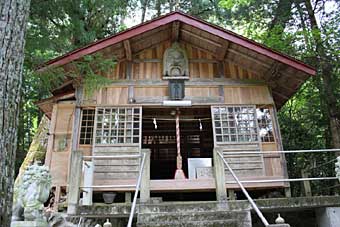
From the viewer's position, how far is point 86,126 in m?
7.33

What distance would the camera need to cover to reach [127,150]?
7.07 metres

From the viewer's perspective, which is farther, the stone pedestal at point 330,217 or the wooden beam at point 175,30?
the wooden beam at point 175,30

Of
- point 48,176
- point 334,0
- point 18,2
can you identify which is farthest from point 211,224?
point 334,0

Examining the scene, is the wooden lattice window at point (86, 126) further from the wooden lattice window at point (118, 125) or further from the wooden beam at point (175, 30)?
the wooden beam at point (175, 30)

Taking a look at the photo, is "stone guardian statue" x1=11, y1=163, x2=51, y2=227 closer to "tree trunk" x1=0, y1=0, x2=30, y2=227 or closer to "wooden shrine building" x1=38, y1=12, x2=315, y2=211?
"tree trunk" x1=0, y1=0, x2=30, y2=227

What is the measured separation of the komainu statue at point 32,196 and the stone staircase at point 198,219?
1.32 meters

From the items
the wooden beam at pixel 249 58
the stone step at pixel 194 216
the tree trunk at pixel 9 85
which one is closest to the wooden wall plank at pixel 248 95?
the wooden beam at pixel 249 58

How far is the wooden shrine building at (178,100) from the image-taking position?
273 inches

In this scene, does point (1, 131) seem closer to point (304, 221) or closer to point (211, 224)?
point (211, 224)

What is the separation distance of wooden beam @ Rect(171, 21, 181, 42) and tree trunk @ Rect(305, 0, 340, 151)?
3536 millimetres

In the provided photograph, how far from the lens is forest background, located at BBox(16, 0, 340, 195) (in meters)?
6.44

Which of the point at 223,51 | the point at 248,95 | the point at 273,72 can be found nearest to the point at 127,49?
the point at 223,51

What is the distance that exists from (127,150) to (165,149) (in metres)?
4.61

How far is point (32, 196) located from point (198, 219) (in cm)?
222
